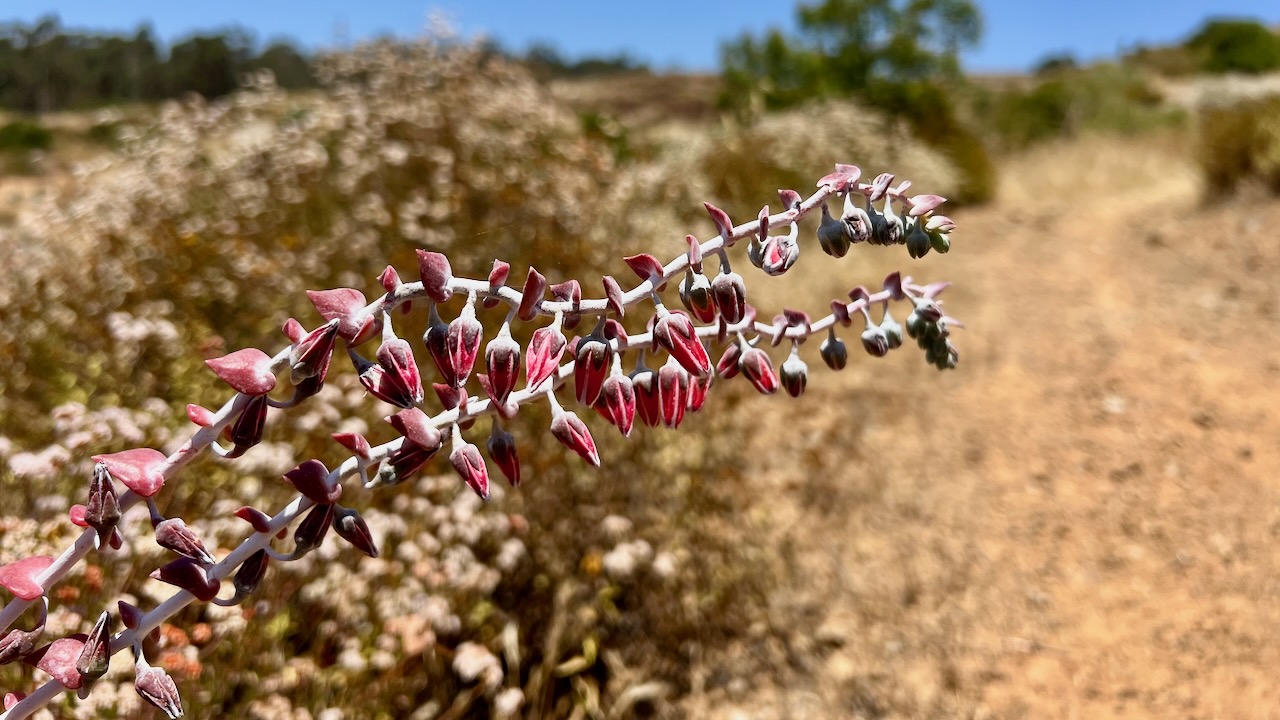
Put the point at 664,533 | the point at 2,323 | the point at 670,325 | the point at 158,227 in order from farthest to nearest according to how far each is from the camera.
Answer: the point at 158,227 → the point at 2,323 → the point at 664,533 → the point at 670,325

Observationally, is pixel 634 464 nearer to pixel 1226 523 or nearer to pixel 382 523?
pixel 382 523

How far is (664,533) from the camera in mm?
2732

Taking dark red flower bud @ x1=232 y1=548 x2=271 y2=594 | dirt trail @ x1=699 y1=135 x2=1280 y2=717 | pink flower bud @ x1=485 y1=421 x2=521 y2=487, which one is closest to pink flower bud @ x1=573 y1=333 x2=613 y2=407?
pink flower bud @ x1=485 y1=421 x2=521 y2=487

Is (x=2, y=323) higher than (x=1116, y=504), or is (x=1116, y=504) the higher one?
(x=2, y=323)

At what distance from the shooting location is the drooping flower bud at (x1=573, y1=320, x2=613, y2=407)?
822 millimetres

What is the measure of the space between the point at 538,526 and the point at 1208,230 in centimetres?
660

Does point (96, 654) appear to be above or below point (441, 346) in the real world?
below

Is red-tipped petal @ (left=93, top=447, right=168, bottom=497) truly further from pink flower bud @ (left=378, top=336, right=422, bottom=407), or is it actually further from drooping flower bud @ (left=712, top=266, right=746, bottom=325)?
drooping flower bud @ (left=712, top=266, right=746, bottom=325)

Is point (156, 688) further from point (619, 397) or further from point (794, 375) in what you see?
point (794, 375)

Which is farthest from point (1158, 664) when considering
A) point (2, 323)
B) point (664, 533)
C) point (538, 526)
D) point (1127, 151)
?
point (1127, 151)

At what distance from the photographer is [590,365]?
2.71ft

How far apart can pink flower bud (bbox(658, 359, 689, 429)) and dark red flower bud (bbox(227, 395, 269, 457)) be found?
0.39 m

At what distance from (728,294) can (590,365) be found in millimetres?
158

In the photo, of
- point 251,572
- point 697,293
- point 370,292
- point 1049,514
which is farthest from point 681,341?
point 1049,514
